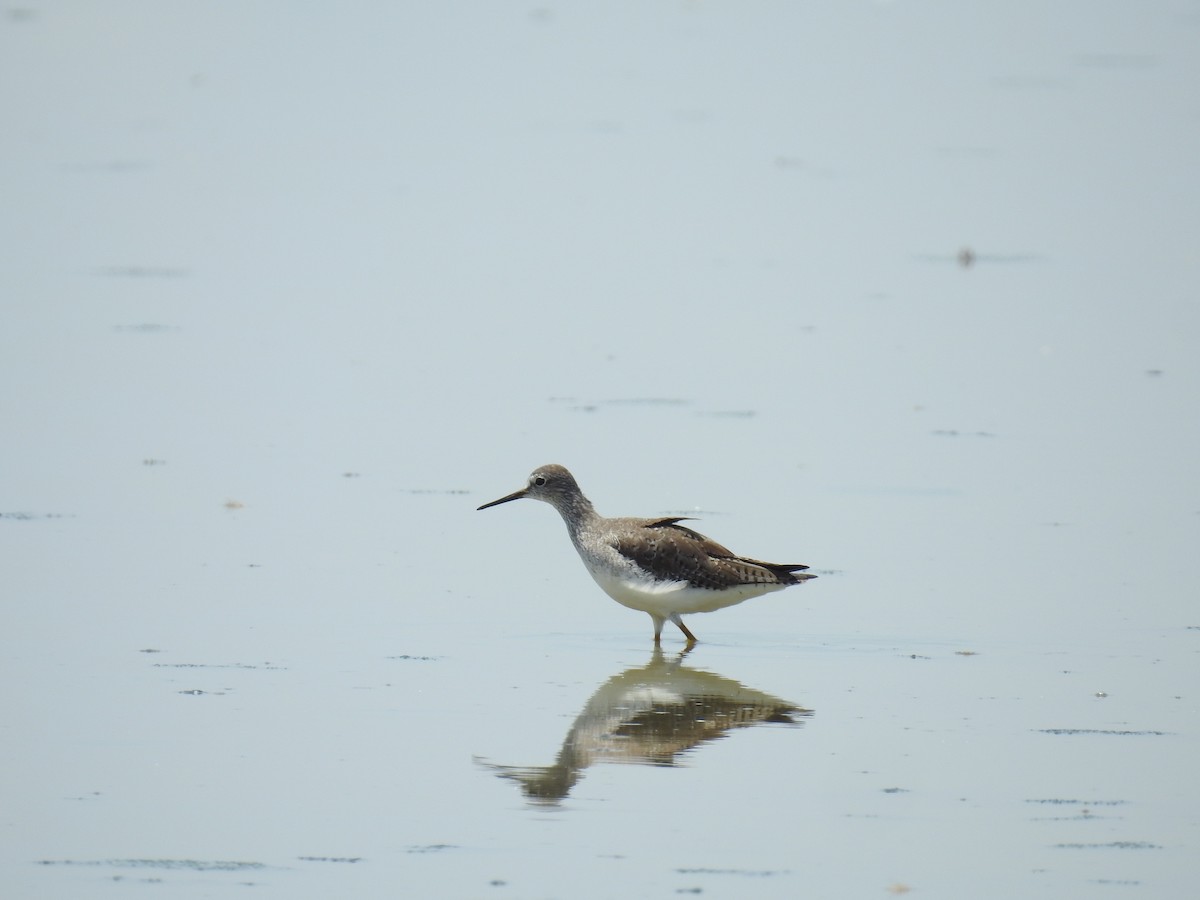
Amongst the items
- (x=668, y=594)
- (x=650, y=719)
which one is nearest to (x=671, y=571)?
(x=668, y=594)

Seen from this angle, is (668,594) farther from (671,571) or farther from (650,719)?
(650,719)

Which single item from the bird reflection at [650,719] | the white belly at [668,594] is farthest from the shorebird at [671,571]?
the bird reflection at [650,719]

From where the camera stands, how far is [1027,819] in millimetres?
8719

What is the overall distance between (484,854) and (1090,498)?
6832 mm

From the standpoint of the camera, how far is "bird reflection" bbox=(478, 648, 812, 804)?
30.1 feet

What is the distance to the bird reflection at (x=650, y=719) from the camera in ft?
30.1

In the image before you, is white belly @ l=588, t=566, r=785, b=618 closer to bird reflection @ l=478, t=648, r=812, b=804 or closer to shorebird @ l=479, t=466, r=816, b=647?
shorebird @ l=479, t=466, r=816, b=647

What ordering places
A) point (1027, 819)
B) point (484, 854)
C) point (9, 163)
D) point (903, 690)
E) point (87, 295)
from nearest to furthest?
point (484, 854) < point (1027, 819) < point (903, 690) < point (87, 295) < point (9, 163)

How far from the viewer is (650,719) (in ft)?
33.3

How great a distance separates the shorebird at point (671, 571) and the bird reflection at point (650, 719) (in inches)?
24.0

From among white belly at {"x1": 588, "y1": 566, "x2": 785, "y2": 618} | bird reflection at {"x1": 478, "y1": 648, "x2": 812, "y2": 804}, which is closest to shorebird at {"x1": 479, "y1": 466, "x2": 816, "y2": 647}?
white belly at {"x1": 588, "y1": 566, "x2": 785, "y2": 618}

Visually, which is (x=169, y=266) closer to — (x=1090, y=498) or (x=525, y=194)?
(x=525, y=194)

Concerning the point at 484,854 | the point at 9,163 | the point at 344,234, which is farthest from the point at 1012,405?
the point at 9,163

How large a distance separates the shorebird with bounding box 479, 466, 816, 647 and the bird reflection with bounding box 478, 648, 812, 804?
608mm
